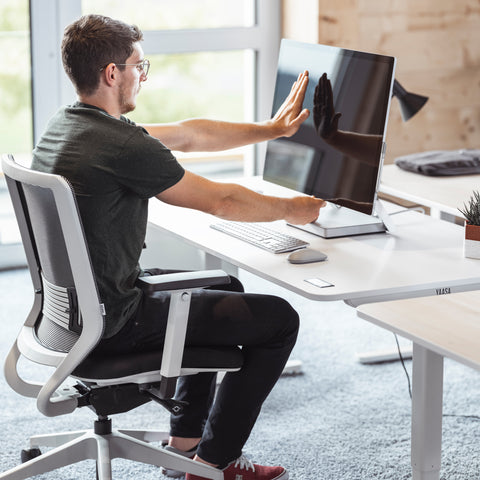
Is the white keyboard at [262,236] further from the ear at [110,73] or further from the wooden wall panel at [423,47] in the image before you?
the wooden wall panel at [423,47]

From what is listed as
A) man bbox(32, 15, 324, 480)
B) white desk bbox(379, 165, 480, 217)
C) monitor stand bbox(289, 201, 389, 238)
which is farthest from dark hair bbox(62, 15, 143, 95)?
white desk bbox(379, 165, 480, 217)

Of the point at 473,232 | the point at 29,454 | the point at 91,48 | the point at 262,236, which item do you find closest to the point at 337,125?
the point at 262,236

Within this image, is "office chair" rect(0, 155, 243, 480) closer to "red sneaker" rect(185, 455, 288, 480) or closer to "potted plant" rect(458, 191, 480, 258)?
"red sneaker" rect(185, 455, 288, 480)

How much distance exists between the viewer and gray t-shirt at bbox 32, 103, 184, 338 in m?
2.03

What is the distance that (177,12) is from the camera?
443cm

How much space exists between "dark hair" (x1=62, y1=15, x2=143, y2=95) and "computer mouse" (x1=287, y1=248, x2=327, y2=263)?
64cm

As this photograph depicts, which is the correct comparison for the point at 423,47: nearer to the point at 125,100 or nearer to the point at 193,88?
the point at 193,88

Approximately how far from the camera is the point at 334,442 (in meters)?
2.70

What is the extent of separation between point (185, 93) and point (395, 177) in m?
1.72

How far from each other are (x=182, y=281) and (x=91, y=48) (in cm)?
61

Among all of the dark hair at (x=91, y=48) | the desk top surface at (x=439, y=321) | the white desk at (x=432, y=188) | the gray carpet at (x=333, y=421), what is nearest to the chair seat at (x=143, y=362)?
the desk top surface at (x=439, y=321)

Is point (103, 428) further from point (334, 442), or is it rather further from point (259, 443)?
point (334, 442)

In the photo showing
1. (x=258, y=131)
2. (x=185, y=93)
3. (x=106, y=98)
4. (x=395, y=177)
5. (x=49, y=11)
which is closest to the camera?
(x=106, y=98)

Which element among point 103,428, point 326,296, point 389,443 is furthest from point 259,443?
point 326,296
